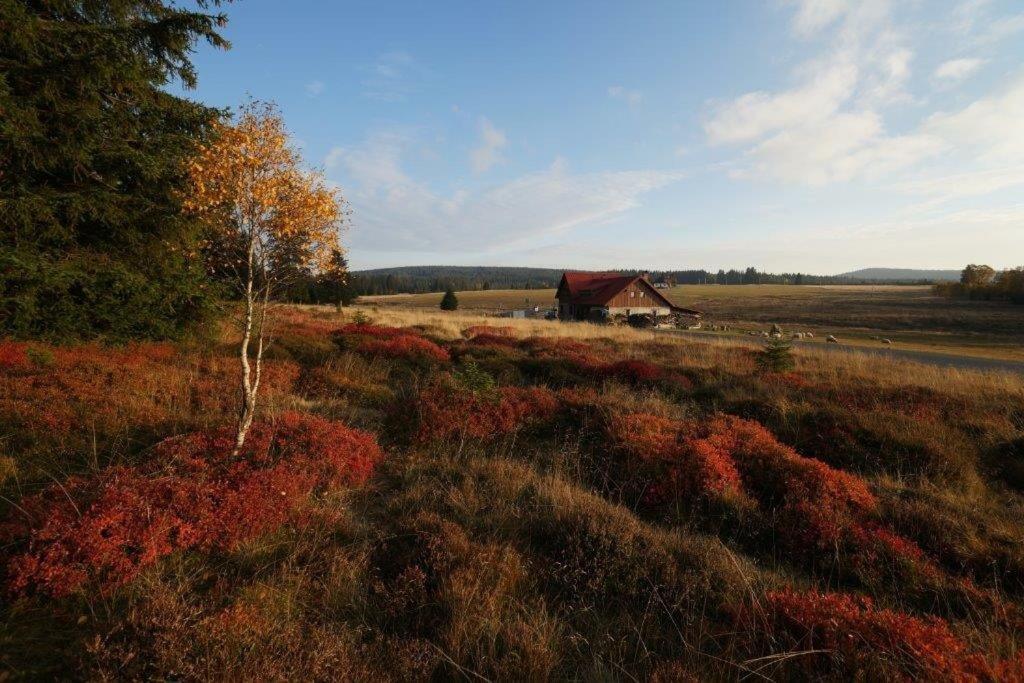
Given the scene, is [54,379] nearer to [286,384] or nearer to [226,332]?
[286,384]

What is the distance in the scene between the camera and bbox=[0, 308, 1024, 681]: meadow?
294 centimetres

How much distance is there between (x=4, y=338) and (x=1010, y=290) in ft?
334

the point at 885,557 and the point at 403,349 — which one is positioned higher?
the point at 403,349

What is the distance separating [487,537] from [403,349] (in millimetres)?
10911

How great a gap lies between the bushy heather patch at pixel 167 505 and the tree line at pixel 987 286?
92269 mm

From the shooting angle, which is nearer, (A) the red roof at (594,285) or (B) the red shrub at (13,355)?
(B) the red shrub at (13,355)

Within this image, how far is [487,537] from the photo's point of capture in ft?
14.5

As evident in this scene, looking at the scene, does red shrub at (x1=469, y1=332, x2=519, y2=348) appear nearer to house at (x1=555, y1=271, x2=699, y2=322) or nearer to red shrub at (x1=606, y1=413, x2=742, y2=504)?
red shrub at (x1=606, y1=413, x2=742, y2=504)

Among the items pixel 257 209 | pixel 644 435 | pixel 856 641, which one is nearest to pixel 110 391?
pixel 257 209

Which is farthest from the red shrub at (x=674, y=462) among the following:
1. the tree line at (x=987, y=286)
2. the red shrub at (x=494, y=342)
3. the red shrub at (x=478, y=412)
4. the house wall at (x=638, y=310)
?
the tree line at (x=987, y=286)

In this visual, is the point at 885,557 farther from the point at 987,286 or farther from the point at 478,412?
the point at 987,286

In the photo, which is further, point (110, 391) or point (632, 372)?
point (632, 372)

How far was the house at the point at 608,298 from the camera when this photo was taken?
46062 mm

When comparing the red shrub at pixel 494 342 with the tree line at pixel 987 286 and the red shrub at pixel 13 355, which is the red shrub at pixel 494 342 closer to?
the red shrub at pixel 13 355
